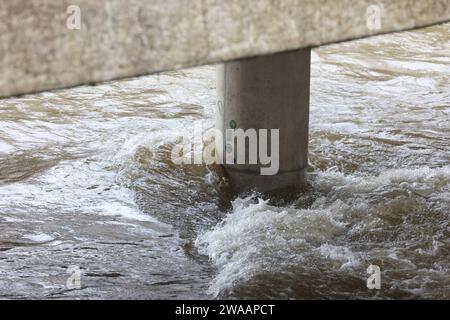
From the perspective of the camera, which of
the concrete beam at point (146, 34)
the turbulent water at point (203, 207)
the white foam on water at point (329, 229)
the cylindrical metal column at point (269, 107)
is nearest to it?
the concrete beam at point (146, 34)

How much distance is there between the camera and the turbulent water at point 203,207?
18.7ft

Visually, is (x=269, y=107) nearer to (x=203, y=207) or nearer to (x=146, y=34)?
(x=203, y=207)

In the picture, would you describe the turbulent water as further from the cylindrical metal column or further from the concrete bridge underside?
the concrete bridge underside

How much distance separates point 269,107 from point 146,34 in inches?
152

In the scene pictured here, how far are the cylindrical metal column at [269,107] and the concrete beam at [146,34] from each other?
10.4 ft

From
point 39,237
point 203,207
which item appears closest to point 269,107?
point 203,207

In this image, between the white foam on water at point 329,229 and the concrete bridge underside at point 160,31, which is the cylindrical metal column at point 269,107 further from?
the concrete bridge underside at point 160,31

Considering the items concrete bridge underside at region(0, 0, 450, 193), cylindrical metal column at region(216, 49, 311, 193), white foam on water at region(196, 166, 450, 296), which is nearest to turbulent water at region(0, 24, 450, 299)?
white foam on water at region(196, 166, 450, 296)

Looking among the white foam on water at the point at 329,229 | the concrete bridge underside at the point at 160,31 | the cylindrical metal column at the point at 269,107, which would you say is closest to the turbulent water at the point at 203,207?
the white foam on water at the point at 329,229

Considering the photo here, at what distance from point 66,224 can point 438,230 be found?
2.99 metres

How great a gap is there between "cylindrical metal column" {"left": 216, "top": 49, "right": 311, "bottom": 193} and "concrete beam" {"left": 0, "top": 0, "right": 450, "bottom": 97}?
316 centimetres

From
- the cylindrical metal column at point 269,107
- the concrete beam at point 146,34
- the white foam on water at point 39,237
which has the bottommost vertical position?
the white foam on water at point 39,237

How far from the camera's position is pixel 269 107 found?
6738 millimetres
